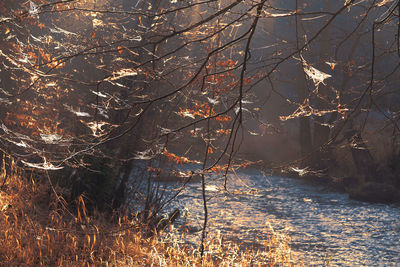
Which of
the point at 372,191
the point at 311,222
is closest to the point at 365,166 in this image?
the point at 372,191

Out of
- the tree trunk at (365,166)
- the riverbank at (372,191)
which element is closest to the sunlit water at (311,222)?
the riverbank at (372,191)

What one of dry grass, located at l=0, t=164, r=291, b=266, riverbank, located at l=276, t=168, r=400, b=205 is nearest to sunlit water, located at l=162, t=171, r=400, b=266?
riverbank, located at l=276, t=168, r=400, b=205

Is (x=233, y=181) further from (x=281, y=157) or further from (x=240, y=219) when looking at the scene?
(x=240, y=219)

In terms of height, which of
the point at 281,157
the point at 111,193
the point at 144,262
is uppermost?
the point at 281,157

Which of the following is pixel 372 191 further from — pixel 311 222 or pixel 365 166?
pixel 311 222

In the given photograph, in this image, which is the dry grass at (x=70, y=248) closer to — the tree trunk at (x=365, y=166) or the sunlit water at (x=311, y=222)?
the sunlit water at (x=311, y=222)

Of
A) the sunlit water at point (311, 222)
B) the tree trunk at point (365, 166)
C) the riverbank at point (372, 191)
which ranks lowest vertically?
the sunlit water at point (311, 222)

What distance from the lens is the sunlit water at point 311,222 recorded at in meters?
7.91

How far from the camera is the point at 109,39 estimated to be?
9.61 metres

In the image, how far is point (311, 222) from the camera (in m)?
10.4

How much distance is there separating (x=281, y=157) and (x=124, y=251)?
41.8 ft

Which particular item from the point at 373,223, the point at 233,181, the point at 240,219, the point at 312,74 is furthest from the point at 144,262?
the point at 233,181

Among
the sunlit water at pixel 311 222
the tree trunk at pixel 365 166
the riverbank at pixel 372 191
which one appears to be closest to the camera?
the sunlit water at pixel 311 222

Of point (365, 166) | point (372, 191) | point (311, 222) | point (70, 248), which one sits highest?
point (365, 166)
